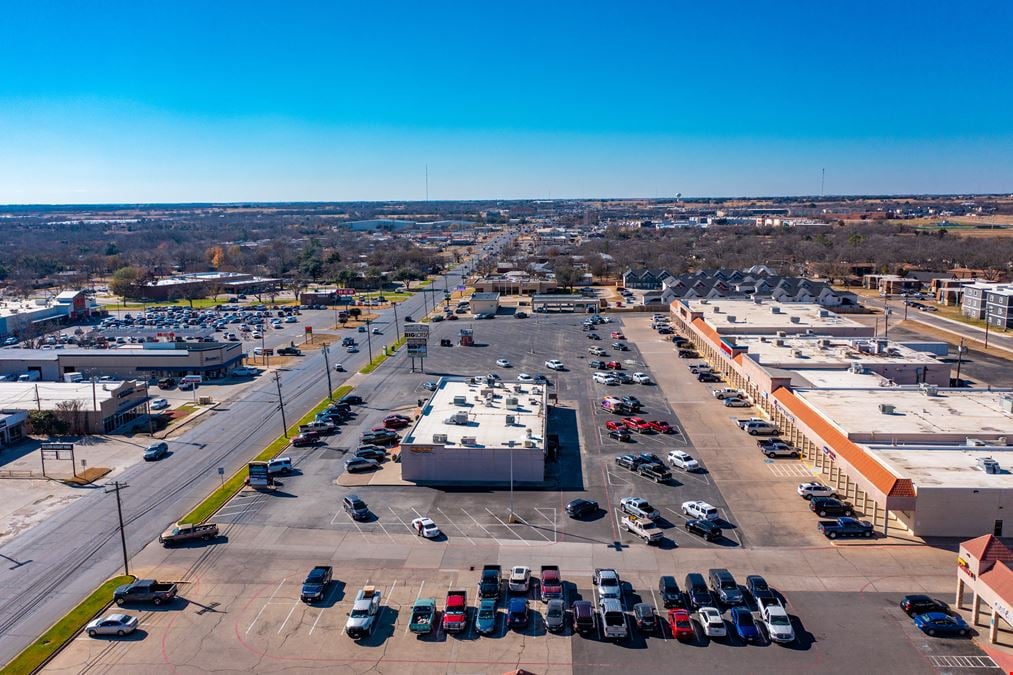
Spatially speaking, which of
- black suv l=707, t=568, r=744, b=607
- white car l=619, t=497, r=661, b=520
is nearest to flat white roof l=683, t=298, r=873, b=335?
white car l=619, t=497, r=661, b=520

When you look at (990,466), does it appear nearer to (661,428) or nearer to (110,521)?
(661,428)

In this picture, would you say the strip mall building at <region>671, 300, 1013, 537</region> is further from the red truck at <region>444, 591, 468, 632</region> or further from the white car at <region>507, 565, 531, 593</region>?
the red truck at <region>444, 591, 468, 632</region>

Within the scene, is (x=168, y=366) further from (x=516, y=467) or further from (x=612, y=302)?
(x=612, y=302)

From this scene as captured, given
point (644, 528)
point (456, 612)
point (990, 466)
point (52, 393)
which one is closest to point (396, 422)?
point (644, 528)

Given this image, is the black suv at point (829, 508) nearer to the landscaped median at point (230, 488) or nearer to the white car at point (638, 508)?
the white car at point (638, 508)

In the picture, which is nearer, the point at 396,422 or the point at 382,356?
the point at 396,422

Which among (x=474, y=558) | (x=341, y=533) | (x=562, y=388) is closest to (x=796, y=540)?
(x=474, y=558)
